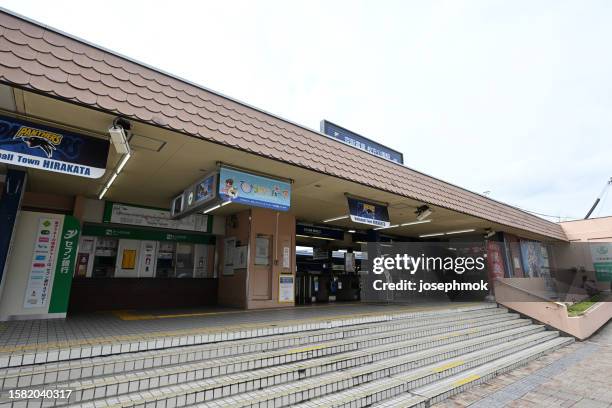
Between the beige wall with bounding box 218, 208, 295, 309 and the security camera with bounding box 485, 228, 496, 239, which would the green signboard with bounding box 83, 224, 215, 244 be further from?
the security camera with bounding box 485, 228, 496, 239

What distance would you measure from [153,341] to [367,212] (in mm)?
5141

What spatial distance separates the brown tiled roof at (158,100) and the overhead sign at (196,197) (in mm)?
1181

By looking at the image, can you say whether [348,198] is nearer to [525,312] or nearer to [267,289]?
[267,289]

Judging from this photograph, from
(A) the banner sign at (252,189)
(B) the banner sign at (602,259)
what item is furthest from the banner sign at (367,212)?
(B) the banner sign at (602,259)

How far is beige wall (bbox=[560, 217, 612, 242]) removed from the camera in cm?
1545

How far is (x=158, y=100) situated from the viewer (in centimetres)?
402

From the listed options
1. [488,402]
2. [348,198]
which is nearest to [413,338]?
[488,402]

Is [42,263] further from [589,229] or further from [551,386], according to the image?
[589,229]

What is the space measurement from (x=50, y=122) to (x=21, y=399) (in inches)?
119

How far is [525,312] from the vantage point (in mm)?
9406

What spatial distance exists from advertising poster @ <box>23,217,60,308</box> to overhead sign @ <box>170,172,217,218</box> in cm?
223

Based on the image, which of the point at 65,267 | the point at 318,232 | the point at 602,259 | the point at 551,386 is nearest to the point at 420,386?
the point at 551,386

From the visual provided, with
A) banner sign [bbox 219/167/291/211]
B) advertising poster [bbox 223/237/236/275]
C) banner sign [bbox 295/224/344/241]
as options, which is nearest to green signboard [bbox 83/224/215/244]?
advertising poster [bbox 223/237/236/275]

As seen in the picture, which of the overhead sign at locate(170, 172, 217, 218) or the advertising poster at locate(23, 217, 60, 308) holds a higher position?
the overhead sign at locate(170, 172, 217, 218)
